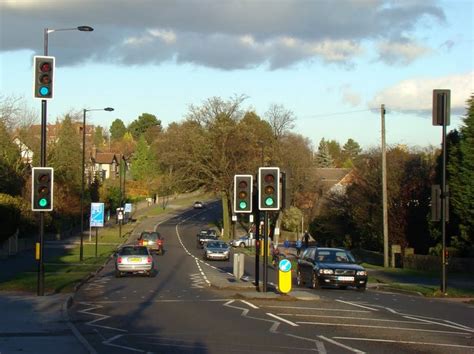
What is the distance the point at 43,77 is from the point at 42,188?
313cm

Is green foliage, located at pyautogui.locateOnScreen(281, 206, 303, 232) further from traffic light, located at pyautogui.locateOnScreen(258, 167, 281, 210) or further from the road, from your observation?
traffic light, located at pyautogui.locateOnScreen(258, 167, 281, 210)

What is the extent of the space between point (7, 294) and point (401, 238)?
109 ft

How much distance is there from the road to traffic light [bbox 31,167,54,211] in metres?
2.98

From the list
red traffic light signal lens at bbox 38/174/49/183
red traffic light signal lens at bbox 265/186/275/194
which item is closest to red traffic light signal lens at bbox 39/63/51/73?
red traffic light signal lens at bbox 38/174/49/183

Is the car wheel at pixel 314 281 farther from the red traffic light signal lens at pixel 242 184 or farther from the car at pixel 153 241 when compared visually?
the car at pixel 153 241

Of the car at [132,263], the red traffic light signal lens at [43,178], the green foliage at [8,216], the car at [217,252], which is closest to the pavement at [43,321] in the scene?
the red traffic light signal lens at [43,178]

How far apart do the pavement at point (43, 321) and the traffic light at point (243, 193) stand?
261 centimetres

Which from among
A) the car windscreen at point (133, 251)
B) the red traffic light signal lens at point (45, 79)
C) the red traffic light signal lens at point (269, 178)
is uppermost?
the red traffic light signal lens at point (45, 79)

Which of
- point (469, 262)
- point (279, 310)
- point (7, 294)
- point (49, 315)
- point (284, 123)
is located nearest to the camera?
point (49, 315)

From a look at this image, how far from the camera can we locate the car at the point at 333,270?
88.5ft

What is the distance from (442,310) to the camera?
66.5ft

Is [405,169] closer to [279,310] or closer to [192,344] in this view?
[279,310]

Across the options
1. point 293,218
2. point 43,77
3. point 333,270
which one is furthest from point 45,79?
point 293,218

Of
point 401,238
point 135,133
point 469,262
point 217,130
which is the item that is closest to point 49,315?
point 469,262
